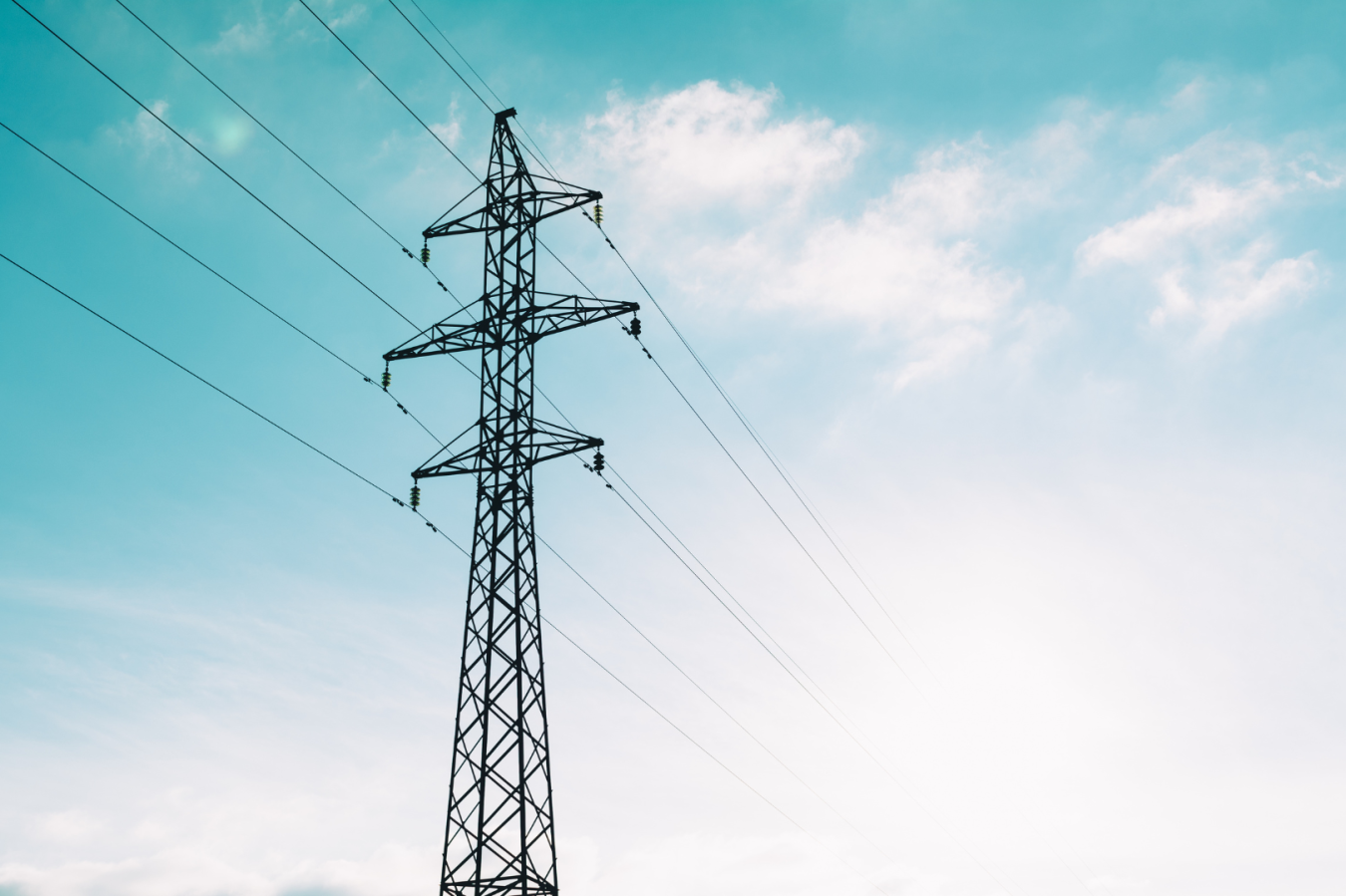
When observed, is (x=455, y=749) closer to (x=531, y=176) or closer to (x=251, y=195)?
(x=251, y=195)

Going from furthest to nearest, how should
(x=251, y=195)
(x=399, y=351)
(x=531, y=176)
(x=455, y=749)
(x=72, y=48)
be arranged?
(x=531, y=176) → (x=399, y=351) → (x=455, y=749) → (x=251, y=195) → (x=72, y=48)

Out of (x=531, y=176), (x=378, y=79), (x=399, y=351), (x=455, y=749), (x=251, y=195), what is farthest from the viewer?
(x=531, y=176)

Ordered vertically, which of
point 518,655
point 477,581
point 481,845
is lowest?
point 481,845

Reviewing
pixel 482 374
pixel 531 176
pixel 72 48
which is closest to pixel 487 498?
pixel 482 374

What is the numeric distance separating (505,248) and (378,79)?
4.85 metres

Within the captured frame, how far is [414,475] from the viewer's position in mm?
22516

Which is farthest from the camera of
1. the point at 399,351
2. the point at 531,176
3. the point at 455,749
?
the point at 531,176

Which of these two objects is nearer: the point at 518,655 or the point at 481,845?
the point at 481,845

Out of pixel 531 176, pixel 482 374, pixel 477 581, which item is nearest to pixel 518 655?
pixel 477 581

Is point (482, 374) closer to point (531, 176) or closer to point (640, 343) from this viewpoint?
point (640, 343)

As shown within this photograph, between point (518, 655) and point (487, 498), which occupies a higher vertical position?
point (487, 498)

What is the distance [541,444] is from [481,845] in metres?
8.51

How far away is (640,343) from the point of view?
77.4ft

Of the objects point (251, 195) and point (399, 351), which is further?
point (399, 351)
